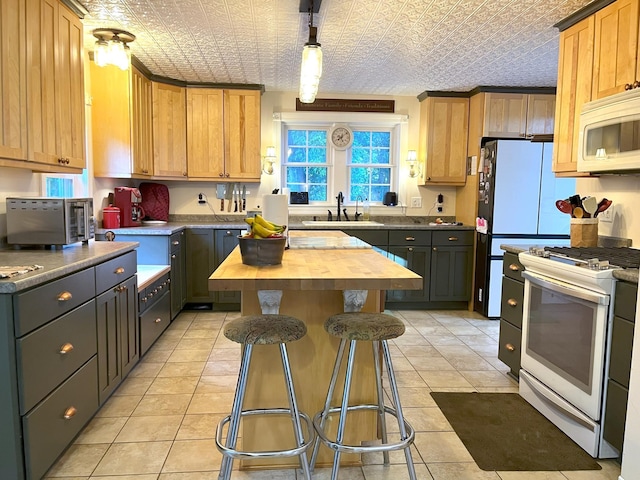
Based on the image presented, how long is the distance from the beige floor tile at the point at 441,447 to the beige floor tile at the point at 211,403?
41.4 inches

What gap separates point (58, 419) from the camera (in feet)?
6.28

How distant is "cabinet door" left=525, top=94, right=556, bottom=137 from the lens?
4590 mm

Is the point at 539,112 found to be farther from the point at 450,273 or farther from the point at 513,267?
the point at 513,267

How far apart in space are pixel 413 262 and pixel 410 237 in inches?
10.2

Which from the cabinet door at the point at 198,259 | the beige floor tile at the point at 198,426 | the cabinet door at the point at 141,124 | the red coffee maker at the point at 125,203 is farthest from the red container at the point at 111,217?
the beige floor tile at the point at 198,426

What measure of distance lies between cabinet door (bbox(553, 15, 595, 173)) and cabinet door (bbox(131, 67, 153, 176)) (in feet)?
10.8

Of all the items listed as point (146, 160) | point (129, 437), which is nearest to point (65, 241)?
point (129, 437)

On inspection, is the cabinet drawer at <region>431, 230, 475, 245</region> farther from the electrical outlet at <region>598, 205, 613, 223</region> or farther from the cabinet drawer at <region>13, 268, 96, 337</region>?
the cabinet drawer at <region>13, 268, 96, 337</region>

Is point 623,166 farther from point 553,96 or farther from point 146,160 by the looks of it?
point 146,160

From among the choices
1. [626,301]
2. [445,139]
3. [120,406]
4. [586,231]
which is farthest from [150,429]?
[445,139]

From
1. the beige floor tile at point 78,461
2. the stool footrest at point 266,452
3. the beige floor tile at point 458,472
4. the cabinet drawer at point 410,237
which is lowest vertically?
the beige floor tile at point 78,461

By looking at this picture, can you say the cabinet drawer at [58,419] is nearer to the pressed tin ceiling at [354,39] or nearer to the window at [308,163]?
the pressed tin ceiling at [354,39]

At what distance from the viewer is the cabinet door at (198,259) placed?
4445mm

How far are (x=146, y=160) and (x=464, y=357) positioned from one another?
3.23 m
